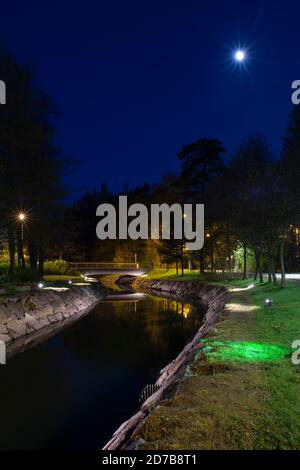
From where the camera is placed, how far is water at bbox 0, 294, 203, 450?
8656 mm

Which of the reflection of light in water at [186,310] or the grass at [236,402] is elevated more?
the grass at [236,402]

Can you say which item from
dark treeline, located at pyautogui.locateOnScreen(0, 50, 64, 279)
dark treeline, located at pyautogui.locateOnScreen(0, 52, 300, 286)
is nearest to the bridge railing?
dark treeline, located at pyautogui.locateOnScreen(0, 52, 300, 286)

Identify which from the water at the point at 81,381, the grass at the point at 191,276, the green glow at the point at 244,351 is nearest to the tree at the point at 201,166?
the grass at the point at 191,276

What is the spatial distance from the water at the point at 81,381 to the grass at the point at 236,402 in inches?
109

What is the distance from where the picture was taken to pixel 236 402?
618cm

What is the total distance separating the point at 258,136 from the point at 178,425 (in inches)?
1208

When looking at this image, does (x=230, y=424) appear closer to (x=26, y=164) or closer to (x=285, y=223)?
(x=285, y=223)

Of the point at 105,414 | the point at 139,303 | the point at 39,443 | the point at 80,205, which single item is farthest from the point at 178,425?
the point at 80,205

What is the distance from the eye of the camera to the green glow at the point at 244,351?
8570mm

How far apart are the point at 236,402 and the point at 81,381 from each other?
765cm

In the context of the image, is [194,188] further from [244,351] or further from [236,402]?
[236,402]

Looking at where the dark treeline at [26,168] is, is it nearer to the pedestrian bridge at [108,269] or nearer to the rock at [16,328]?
the rock at [16,328]

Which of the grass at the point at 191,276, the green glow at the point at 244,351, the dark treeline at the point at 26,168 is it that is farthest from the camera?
the grass at the point at 191,276

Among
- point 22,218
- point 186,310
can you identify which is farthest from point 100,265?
point 22,218
